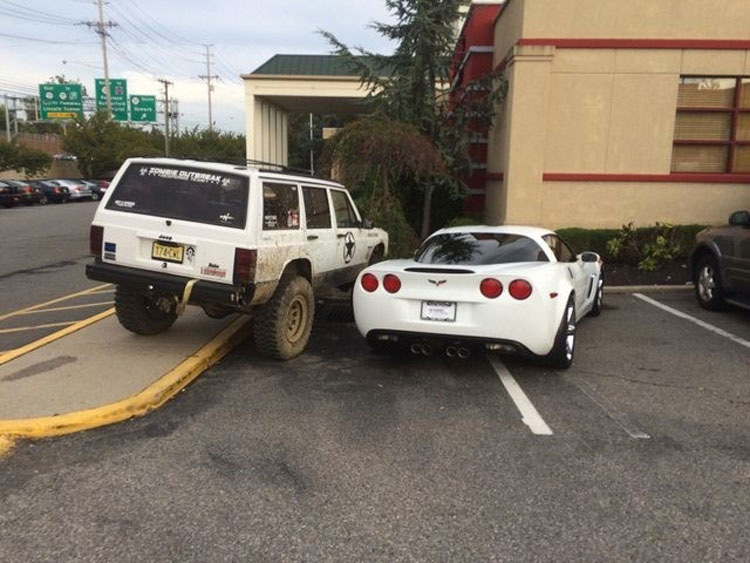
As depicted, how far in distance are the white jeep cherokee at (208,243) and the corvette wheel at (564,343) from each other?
2.39 m

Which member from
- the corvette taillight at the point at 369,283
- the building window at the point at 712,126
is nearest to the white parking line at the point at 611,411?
the corvette taillight at the point at 369,283

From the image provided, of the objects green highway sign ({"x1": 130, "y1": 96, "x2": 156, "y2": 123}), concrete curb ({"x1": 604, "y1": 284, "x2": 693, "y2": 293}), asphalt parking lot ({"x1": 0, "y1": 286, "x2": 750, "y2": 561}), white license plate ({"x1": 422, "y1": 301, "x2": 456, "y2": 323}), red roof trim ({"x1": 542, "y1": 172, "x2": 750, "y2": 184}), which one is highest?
green highway sign ({"x1": 130, "y1": 96, "x2": 156, "y2": 123})

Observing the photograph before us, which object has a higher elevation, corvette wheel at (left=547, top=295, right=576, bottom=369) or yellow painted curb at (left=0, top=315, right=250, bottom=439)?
corvette wheel at (left=547, top=295, right=576, bottom=369)

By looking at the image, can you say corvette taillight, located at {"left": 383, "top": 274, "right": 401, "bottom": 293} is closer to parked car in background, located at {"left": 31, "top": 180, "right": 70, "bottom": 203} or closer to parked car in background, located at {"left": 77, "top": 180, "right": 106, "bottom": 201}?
parked car in background, located at {"left": 31, "top": 180, "right": 70, "bottom": 203}

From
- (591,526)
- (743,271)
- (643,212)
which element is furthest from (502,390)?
(643,212)

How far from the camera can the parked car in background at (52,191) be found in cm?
3797

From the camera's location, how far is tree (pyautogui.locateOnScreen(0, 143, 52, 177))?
4647cm

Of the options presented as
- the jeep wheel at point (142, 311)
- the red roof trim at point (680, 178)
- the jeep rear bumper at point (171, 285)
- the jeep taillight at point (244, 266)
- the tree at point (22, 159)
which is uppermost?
the tree at point (22, 159)

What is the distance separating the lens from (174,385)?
Answer: 16.9 ft

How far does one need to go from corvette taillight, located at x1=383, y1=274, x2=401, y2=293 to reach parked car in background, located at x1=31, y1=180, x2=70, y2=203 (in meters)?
37.1

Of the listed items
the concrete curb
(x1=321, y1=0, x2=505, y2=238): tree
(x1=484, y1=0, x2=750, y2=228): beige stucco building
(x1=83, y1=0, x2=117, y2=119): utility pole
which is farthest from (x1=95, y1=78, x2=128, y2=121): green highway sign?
the concrete curb

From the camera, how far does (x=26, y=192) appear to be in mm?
35125

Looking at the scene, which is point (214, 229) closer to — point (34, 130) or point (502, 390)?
point (502, 390)

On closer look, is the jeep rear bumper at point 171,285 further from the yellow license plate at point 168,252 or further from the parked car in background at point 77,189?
the parked car in background at point 77,189
